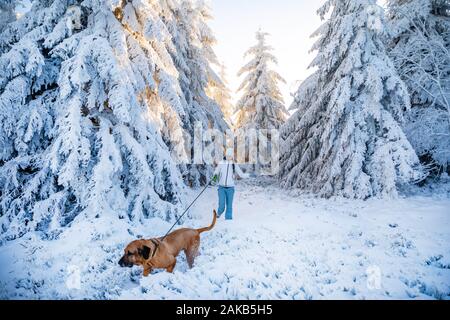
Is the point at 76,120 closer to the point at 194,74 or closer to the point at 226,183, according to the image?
the point at 226,183

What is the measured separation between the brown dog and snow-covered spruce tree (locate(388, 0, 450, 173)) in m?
10.4

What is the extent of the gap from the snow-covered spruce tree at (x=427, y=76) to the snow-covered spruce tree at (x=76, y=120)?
33.2ft

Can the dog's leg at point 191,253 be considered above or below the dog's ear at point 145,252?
below

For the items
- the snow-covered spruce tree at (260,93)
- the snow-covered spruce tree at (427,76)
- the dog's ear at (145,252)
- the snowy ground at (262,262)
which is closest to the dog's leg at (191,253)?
the snowy ground at (262,262)

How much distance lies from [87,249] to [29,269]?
0.96 m

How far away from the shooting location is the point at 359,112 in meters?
10.6

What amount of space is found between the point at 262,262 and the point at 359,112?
8095mm

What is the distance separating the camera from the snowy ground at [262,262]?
161 inches

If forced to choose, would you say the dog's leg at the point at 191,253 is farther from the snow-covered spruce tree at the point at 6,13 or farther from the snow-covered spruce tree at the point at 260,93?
the snow-covered spruce tree at the point at 260,93

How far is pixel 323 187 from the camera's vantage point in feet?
37.7

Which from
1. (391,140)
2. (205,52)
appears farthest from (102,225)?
(205,52)

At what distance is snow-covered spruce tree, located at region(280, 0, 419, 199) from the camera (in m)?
10.0

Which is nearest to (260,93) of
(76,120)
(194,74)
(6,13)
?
(194,74)

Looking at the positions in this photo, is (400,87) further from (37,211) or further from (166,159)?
(37,211)
